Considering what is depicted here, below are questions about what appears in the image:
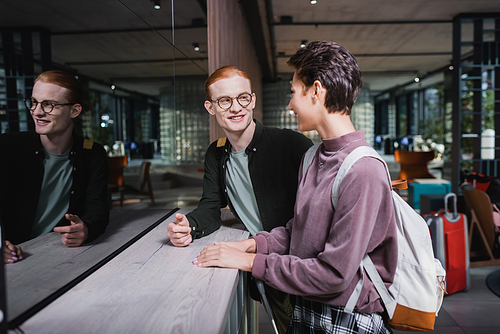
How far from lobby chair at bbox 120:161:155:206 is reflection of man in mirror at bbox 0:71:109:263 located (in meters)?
0.12

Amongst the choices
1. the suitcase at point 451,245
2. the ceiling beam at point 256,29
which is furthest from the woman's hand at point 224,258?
the ceiling beam at point 256,29

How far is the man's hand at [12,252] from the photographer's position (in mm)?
794

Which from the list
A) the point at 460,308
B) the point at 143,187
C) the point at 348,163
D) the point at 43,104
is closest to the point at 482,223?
the point at 460,308

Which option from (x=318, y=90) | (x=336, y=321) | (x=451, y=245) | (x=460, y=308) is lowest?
(x=460, y=308)

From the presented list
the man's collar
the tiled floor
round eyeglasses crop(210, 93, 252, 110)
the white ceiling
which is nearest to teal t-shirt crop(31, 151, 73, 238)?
the white ceiling

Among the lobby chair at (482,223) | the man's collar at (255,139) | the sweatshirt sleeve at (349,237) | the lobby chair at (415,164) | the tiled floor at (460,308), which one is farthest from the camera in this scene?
the lobby chair at (415,164)

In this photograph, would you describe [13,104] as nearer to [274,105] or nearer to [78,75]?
[78,75]

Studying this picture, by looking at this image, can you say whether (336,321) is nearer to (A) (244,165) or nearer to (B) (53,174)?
(A) (244,165)

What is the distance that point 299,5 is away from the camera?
5914mm

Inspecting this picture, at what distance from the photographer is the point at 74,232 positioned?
1.09m

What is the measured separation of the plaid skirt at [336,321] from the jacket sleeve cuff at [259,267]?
0.21 meters

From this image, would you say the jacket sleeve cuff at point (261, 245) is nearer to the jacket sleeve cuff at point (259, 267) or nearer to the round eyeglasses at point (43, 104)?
the jacket sleeve cuff at point (259, 267)

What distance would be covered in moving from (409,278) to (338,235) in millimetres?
258

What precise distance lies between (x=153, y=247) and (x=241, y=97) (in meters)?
0.65
